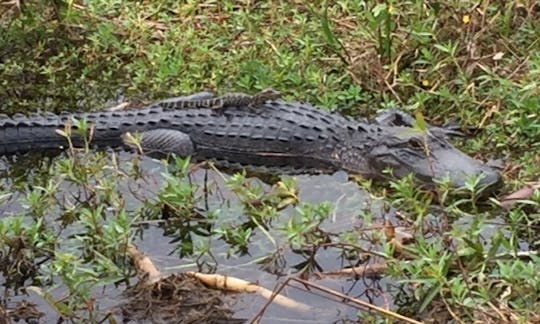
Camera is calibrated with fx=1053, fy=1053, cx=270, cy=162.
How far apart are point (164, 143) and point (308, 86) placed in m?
0.99

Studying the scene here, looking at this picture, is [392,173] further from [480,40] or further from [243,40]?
[243,40]

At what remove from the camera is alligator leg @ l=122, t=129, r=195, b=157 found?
19.1 feet

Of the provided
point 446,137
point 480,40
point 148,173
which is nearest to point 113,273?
point 148,173

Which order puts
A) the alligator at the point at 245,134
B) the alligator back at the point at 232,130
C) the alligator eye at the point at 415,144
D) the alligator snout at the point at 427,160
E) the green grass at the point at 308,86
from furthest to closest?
1. the alligator back at the point at 232,130
2. the alligator at the point at 245,134
3. the alligator eye at the point at 415,144
4. the alligator snout at the point at 427,160
5. the green grass at the point at 308,86

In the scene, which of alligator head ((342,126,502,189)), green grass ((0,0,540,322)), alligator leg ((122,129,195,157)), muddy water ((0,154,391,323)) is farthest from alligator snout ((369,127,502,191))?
alligator leg ((122,129,195,157))

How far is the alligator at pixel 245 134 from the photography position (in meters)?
5.65

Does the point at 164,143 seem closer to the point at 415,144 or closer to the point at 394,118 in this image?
the point at 394,118

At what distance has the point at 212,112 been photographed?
605 cm

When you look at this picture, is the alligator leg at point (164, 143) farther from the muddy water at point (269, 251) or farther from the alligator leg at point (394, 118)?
the alligator leg at point (394, 118)

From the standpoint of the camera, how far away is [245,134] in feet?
19.5

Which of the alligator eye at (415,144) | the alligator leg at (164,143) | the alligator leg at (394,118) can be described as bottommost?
the alligator leg at (164,143)

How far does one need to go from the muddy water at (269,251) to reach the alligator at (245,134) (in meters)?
0.20

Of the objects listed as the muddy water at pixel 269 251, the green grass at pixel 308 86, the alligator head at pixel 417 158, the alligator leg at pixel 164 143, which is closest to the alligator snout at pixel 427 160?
the alligator head at pixel 417 158

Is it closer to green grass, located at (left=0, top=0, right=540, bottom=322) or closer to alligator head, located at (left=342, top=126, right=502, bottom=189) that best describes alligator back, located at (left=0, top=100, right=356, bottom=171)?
alligator head, located at (left=342, top=126, right=502, bottom=189)
